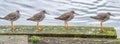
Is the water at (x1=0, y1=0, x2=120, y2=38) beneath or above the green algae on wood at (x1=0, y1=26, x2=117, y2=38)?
above

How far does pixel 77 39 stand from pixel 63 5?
15.3 feet

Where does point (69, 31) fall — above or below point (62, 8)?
below

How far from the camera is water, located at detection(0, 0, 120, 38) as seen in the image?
10312 mm

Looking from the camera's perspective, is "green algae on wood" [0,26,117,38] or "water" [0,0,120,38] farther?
"water" [0,0,120,38]

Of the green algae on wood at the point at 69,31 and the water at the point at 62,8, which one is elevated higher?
the water at the point at 62,8

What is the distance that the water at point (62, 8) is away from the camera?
33.8ft

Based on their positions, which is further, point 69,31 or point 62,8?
point 62,8

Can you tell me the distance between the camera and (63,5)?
11.6 meters

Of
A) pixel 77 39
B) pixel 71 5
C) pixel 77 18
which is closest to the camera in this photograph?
pixel 77 39

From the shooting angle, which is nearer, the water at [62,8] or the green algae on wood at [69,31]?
the green algae on wood at [69,31]

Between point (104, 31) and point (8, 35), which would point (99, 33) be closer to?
point (104, 31)

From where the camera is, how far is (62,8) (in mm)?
11273

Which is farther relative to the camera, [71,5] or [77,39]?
[71,5]

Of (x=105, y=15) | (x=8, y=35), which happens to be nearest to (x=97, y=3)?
(x=105, y=15)
